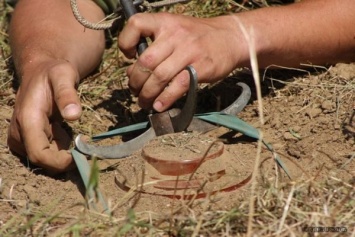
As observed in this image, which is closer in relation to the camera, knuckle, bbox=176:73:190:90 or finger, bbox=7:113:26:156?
knuckle, bbox=176:73:190:90

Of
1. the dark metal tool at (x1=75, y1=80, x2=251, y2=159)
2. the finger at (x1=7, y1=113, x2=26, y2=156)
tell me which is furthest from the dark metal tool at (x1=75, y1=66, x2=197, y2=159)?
the finger at (x1=7, y1=113, x2=26, y2=156)

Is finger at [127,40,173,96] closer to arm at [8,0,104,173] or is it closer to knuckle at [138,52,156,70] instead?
knuckle at [138,52,156,70]

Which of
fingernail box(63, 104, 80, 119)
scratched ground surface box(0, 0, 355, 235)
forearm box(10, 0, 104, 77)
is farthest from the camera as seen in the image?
forearm box(10, 0, 104, 77)

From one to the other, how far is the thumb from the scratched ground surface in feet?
0.67

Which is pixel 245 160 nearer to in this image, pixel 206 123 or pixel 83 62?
pixel 206 123

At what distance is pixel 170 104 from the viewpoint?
2355 mm

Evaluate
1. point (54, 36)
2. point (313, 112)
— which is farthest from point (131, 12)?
point (313, 112)

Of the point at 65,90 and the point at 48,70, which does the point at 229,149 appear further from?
the point at 48,70

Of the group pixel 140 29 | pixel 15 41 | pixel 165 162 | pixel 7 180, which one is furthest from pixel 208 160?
pixel 15 41

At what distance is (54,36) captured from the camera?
9.46 ft

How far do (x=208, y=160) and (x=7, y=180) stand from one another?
630 millimetres

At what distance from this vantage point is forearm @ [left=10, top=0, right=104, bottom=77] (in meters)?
2.79

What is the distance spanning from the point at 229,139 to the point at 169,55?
1.12 ft

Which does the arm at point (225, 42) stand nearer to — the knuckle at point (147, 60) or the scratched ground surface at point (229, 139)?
the knuckle at point (147, 60)
